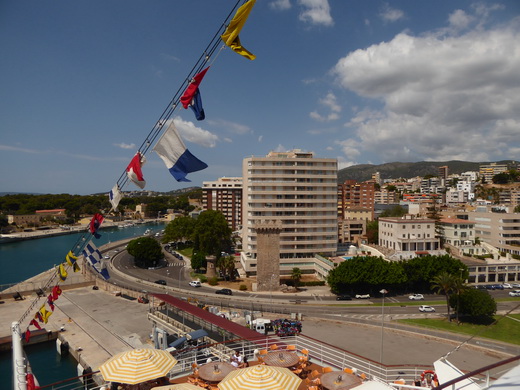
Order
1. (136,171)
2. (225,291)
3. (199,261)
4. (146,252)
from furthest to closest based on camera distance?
(146,252) → (199,261) → (225,291) → (136,171)

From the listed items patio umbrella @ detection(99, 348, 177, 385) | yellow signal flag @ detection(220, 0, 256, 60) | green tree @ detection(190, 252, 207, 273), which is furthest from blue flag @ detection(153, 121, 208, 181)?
green tree @ detection(190, 252, 207, 273)

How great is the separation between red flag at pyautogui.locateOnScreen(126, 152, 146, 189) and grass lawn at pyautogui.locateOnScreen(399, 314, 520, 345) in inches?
1530

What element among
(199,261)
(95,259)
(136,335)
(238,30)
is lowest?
(136,335)

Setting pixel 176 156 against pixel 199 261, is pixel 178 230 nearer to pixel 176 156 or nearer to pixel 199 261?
pixel 199 261

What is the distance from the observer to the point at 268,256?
54469mm

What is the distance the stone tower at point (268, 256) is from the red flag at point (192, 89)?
43177 mm

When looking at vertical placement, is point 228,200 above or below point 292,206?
above

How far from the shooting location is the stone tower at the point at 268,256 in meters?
54.5

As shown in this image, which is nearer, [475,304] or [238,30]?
[238,30]

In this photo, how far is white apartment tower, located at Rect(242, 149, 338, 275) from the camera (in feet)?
216

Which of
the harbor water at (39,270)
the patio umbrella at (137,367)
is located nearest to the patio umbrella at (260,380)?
the patio umbrella at (137,367)

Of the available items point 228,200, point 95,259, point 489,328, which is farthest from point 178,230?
point 95,259

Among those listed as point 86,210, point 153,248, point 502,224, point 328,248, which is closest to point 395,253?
point 328,248

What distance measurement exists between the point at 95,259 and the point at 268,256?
127ft
